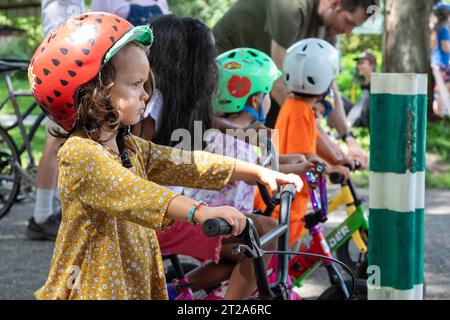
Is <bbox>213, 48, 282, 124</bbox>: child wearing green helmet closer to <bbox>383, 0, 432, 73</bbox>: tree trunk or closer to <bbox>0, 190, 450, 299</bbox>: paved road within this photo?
<bbox>0, 190, 450, 299</bbox>: paved road

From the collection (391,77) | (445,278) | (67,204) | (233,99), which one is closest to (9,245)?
(233,99)

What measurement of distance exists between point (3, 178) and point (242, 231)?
15.6 feet

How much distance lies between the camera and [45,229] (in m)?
6.17

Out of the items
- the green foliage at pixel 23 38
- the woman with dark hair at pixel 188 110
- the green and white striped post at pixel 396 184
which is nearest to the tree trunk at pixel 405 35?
the woman with dark hair at pixel 188 110

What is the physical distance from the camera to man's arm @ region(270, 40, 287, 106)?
5.18 meters

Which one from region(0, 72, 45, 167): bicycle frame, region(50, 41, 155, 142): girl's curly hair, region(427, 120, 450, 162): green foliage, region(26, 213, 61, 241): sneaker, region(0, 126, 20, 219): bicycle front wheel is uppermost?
region(50, 41, 155, 142): girl's curly hair

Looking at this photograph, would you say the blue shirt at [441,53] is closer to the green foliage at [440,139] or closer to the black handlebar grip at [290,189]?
the green foliage at [440,139]

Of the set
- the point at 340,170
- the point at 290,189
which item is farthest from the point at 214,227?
the point at 340,170

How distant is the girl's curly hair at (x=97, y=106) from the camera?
2.74 meters

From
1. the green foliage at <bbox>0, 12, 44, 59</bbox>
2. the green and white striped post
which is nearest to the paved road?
the green and white striped post

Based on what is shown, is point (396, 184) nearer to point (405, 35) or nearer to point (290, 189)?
point (290, 189)

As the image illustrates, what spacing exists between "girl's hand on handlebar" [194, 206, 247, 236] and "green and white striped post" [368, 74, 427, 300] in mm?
670
